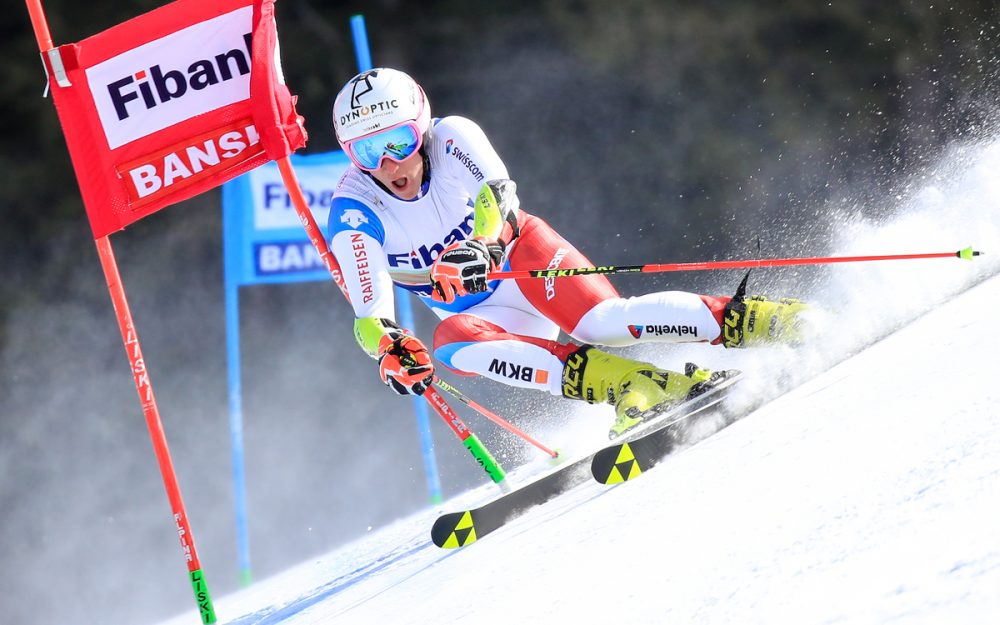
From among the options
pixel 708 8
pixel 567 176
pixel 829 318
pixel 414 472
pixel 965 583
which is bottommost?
pixel 965 583

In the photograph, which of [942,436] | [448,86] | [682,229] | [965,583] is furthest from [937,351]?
[448,86]

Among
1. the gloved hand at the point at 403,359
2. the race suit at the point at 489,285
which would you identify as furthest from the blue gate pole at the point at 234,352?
the gloved hand at the point at 403,359

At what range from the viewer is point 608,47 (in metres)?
7.30

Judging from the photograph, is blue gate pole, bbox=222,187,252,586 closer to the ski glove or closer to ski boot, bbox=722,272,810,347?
the ski glove

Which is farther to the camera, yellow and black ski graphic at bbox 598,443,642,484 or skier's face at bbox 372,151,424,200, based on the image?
skier's face at bbox 372,151,424,200

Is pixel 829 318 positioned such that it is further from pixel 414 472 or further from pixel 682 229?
pixel 414 472

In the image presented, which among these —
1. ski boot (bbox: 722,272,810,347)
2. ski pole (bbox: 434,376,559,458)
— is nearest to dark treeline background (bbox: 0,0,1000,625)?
ski pole (bbox: 434,376,559,458)


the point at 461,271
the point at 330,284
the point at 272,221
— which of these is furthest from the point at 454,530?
the point at 330,284

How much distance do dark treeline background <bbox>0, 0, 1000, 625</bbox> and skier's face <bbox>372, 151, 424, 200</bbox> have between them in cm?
369

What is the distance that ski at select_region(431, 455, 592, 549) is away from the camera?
273 cm

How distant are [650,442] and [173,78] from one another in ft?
5.91

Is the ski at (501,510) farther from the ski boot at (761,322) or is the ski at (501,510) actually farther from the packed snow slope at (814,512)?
the ski boot at (761,322)

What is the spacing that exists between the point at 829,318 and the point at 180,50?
2.06 metres

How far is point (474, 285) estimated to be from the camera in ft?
8.87
